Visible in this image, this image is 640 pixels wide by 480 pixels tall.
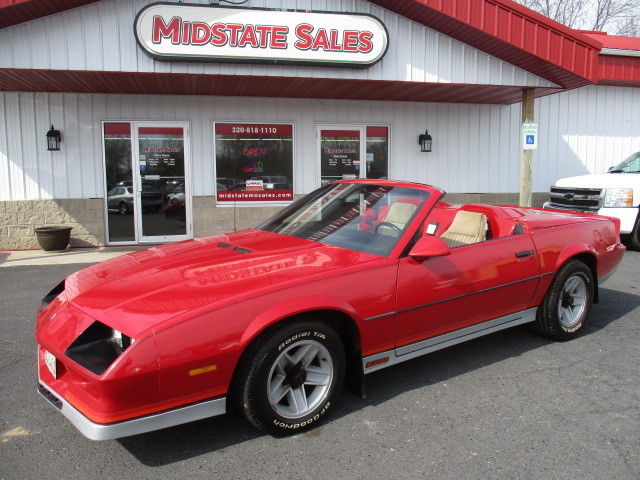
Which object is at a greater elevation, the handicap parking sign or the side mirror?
the handicap parking sign

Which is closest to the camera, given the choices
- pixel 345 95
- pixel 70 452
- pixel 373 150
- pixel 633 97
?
pixel 70 452

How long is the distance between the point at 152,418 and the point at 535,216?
3.72 metres

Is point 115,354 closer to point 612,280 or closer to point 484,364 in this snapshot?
point 484,364

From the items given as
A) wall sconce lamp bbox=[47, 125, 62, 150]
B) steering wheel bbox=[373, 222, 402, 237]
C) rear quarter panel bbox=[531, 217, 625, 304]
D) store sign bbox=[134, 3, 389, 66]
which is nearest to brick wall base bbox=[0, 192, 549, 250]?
wall sconce lamp bbox=[47, 125, 62, 150]

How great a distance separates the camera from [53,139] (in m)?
9.80

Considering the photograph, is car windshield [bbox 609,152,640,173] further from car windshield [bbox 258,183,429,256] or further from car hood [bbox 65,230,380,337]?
car hood [bbox 65,230,380,337]

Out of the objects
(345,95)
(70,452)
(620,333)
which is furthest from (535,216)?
(345,95)

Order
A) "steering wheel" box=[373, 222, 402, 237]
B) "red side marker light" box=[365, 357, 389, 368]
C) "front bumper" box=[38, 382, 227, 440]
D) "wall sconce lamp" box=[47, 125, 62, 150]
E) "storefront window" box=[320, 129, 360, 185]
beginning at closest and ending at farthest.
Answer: "front bumper" box=[38, 382, 227, 440] → "red side marker light" box=[365, 357, 389, 368] → "steering wheel" box=[373, 222, 402, 237] → "wall sconce lamp" box=[47, 125, 62, 150] → "storefront window" box=[320, 129, 360, 185]

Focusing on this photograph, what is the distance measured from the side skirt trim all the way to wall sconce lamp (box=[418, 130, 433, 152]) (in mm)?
7772

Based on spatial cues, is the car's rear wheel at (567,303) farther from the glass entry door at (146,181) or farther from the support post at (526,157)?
the glass entry door at (146,181)

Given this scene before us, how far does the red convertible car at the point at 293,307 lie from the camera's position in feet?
8.68

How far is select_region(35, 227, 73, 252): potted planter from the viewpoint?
31.1 ft

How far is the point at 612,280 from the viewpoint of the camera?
23.6 feet

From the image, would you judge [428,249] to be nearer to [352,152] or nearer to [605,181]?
[605,181]
